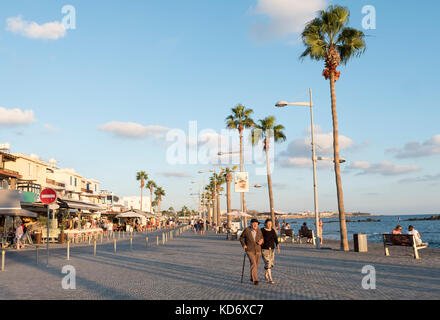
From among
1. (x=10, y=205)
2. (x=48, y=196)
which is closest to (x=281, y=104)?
(x=48, y=196)

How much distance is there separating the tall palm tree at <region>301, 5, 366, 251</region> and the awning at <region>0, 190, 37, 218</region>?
18923mm

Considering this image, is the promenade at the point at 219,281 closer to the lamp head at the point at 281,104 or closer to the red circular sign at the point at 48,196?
the red circular sign at the point at 48,196

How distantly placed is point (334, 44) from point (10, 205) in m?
21.6

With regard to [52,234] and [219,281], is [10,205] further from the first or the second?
[219,281]

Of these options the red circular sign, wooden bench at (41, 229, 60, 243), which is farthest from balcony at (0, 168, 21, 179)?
the red circular sign

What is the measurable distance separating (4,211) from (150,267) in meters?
14.0

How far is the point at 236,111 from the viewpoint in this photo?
1850 inches

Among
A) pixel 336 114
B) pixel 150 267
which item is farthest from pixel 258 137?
pixel 150 267

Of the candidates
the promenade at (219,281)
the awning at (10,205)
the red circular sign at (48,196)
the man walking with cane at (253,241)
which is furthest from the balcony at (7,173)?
the man walking with cane at (253,241)

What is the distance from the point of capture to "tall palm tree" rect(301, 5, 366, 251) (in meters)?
22.2

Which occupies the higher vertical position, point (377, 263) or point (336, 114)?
point (336, 114)
